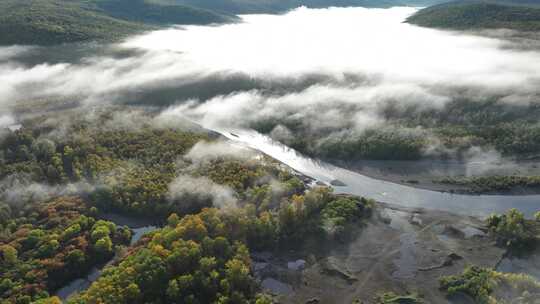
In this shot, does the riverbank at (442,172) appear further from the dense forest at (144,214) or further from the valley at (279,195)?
the dense forest at (144,214)

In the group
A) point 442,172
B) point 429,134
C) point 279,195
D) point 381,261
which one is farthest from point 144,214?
point 429,134

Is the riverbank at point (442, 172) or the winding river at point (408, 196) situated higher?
A: the riverbank at point (442, 172)

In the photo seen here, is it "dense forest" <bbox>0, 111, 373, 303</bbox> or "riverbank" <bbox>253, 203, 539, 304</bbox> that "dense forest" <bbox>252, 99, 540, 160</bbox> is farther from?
"riverbank" <bbox>253, 203, 539, 304</bbox>

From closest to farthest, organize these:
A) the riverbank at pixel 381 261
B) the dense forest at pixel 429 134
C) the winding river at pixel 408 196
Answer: the riverbank at pixel 381 261 < the winding river at pixel 408 196 < the dense forest at pixel 429 134

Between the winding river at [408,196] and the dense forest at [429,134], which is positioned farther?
the dense forest at [429,134]

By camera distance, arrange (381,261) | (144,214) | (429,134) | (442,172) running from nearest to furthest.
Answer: (381,261) < (144,214) < (442,172) < (429,134)

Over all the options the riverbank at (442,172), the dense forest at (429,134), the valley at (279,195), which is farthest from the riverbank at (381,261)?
the dense forest at (429,134)

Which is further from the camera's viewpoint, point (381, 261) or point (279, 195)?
point (279, 195)

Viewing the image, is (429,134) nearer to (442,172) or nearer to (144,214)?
(442,172)

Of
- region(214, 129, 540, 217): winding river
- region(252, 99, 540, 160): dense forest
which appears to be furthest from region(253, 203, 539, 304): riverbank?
region(252, 99, 540, 160): dense forest

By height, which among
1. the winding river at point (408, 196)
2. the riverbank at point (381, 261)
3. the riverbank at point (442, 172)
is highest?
the riverbank at point (442, 172)
